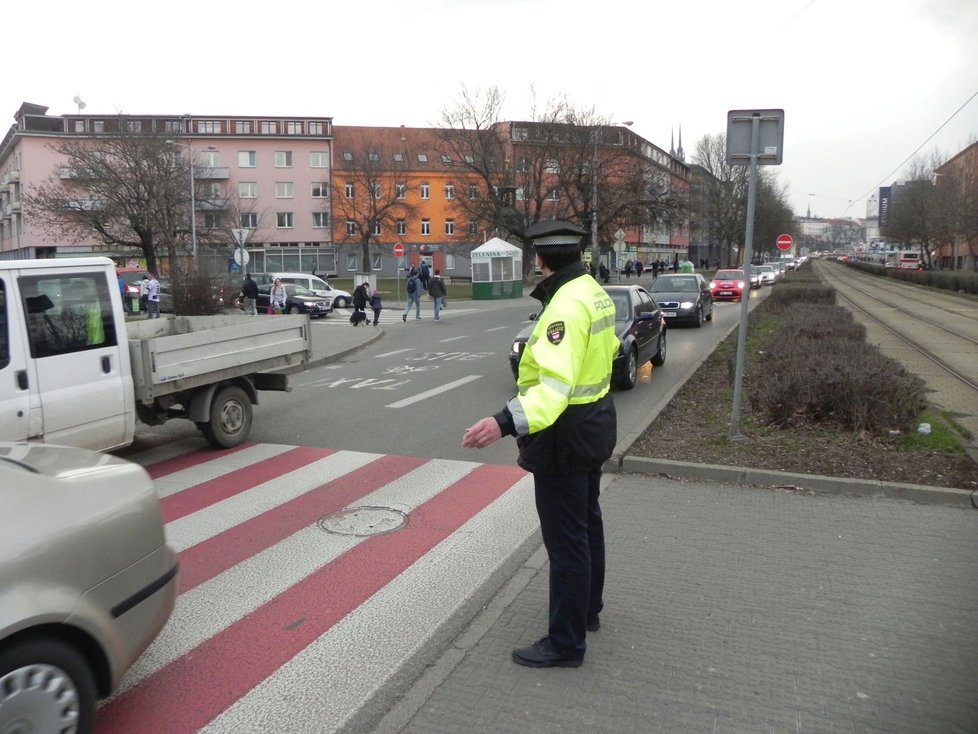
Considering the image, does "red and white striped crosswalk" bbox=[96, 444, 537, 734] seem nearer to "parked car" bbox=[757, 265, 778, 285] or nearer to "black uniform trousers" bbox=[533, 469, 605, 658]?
"black uniform trousers" bbox=[533, 469, 605, 658]

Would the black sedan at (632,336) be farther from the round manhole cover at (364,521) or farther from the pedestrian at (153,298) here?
the pedestrian at (153,298)

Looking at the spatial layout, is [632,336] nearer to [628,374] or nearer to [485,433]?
[628,374]

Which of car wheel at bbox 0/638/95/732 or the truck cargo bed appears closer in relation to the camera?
car wheel at bbox 0/638/95/732

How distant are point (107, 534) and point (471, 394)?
8869mm

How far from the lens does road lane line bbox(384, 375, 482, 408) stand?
1094cm

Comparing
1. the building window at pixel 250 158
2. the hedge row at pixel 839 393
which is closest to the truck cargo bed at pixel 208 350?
the hedge row at pixel 839 393

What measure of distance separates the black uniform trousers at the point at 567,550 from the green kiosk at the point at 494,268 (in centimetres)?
3586

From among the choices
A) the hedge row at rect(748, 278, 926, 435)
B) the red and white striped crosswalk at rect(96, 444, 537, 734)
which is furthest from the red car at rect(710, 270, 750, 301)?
the red and white striped crosswalk at rect(96, 444, 537, 734)

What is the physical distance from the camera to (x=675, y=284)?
2319 centimetres

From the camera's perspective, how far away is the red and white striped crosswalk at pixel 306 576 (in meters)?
3.37

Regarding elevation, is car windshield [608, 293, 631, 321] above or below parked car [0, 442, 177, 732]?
above

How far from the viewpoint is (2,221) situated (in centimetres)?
7550

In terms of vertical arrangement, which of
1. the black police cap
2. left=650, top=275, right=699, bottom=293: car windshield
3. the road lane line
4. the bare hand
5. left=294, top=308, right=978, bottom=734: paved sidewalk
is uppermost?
the black police cap

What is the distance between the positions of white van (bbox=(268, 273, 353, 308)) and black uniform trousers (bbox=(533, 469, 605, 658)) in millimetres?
27889
